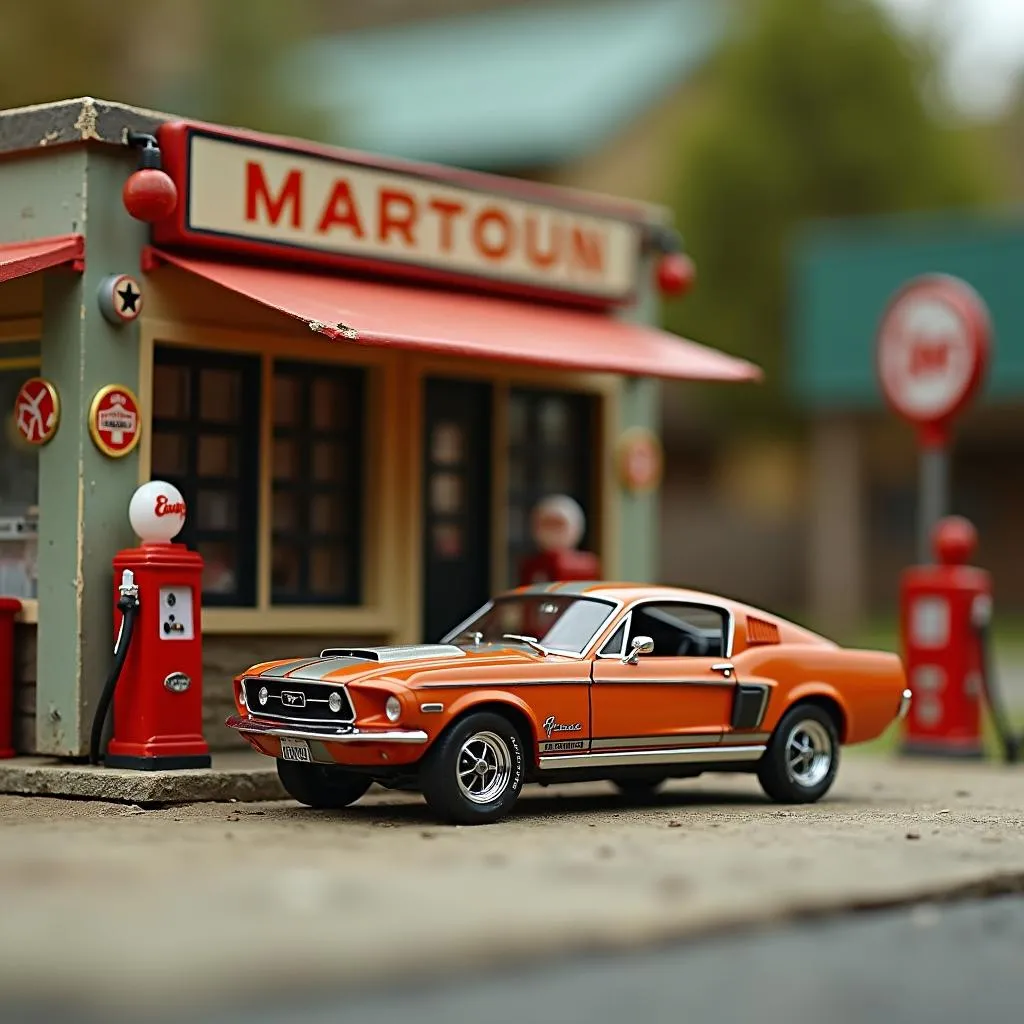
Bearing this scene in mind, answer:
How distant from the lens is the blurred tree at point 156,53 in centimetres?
3653

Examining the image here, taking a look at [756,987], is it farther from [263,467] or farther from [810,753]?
[263,467]

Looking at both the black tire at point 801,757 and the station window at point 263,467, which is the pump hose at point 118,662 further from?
the black tire at point 801,757

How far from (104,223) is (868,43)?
32.7 meters

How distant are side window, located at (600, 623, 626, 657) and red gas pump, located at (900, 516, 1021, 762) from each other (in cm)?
533

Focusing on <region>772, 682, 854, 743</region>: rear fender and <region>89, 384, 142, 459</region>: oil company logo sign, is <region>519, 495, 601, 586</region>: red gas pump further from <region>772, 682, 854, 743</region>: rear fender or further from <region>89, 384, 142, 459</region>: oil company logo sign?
<region>89, 384, 142, 459</region>: oil company logo sign

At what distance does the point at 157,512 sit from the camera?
12.7 metres

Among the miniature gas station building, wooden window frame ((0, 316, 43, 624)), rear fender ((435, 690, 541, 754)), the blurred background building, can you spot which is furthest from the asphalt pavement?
the blurred background building

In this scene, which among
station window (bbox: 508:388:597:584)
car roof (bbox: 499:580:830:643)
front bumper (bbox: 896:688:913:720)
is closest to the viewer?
car roof (bbox: 499:580:830:643)

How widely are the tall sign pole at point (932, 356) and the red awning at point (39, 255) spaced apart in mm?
7189

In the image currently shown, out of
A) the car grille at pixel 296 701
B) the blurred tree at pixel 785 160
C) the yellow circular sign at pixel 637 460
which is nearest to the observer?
the car grille at pixel 296 701

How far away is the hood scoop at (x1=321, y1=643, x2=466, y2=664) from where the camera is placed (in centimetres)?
1159

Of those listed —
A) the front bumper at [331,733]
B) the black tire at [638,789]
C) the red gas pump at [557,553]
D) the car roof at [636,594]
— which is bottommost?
the black tire at [638,789]

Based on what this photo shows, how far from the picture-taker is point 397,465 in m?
15.2

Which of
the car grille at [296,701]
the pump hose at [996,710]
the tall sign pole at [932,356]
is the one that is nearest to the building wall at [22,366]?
the car grille at [296,701]
